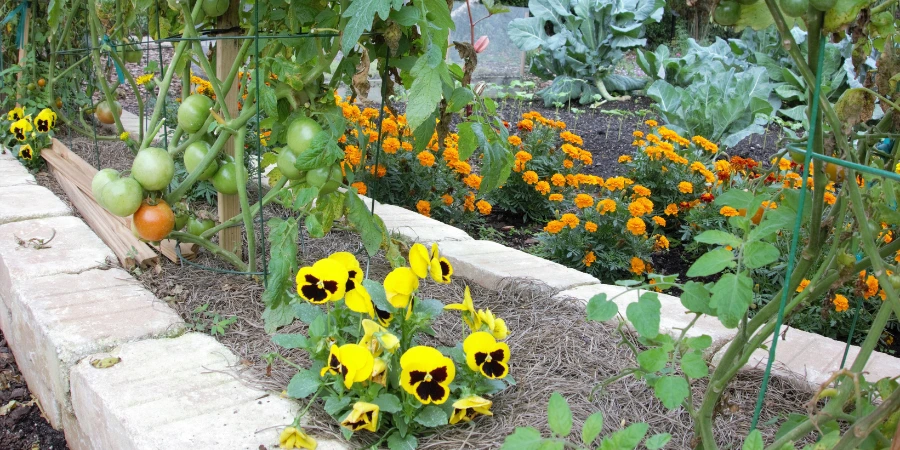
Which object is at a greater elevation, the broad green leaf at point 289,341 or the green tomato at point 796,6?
the green tomato at point 796,6

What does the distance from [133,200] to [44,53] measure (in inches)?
124

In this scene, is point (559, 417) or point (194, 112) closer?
point (559, 417)

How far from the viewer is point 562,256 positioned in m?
3.01

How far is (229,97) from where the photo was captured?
226 centimetres

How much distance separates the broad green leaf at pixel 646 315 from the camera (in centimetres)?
104

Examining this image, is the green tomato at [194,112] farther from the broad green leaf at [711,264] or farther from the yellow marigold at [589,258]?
the yellow marigold at [589,258]

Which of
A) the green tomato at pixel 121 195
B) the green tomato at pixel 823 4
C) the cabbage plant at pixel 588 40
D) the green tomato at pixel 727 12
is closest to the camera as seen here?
the green tomato at pixel 823 4

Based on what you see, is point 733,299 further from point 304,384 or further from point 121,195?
point 121,195

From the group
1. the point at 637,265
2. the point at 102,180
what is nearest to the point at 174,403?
the point at 102,180

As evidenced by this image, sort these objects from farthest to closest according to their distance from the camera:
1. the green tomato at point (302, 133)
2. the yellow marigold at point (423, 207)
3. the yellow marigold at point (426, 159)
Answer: the yellow marigold at point (423, 207) < the yellow marigold at point (426, 159) < the green tomato at point (302, 133)

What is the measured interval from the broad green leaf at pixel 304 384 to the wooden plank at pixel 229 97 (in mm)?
631

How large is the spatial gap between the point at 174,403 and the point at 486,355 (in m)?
0.66

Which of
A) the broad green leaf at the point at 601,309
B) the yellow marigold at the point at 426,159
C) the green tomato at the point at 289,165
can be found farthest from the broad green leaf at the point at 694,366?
the yellow marigold at the point at 426,159

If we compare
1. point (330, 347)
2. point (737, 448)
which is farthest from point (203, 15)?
point (737, 448)
